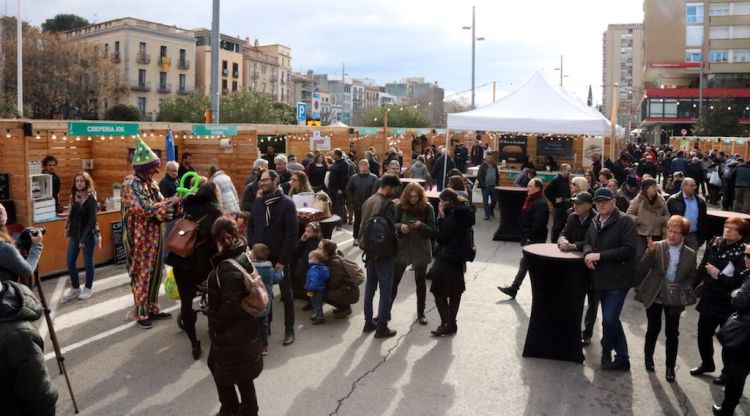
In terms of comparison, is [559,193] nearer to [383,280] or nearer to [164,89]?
[383,280]

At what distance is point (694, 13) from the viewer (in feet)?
242

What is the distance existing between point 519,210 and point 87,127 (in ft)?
26.2

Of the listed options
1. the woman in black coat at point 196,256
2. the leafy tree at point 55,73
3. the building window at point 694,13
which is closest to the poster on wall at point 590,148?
the woman in black coat at point 196,256

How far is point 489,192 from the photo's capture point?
15.8m

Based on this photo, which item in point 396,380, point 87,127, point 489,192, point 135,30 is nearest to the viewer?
point 396,380

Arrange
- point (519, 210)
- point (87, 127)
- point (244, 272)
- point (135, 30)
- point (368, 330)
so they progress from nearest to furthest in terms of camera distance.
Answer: point (244, 272)
point (368, 330)
point (87, 127)
point (519, 210)
point (135, 30)

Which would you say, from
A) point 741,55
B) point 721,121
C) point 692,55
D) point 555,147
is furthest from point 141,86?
point 741,55

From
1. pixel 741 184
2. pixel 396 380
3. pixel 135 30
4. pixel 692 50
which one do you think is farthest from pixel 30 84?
pixel 692 50

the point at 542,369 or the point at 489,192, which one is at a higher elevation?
the point at 489,192

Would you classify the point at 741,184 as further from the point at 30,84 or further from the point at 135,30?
the point at 135,30

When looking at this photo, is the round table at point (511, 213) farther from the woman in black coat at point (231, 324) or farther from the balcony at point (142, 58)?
the balcony at point (142, 58)

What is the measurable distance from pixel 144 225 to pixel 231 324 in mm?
2989

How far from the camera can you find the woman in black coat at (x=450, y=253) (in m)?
6.72

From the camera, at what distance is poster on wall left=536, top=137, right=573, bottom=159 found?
20016mm
